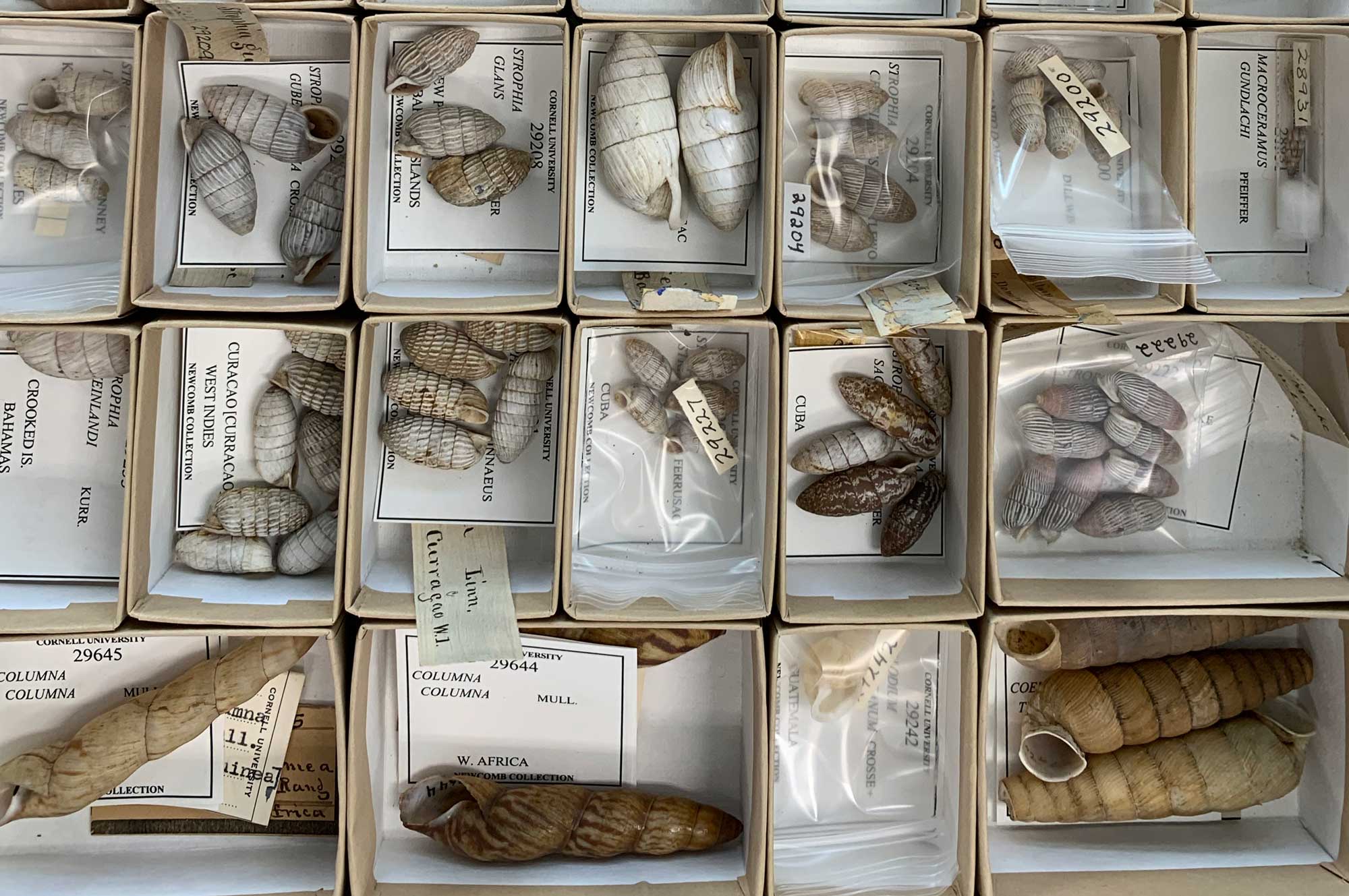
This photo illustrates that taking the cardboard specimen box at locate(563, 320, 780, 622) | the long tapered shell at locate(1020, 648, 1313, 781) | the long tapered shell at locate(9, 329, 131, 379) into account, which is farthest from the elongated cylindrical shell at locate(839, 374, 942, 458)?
the long tapered shell at locate(9, 329, 131, 379)

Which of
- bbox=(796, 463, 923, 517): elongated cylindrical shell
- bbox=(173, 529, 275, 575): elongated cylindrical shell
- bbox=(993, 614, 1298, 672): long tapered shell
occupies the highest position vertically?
bbox=(796, 463, 923, 517): elongated cylindrical shell

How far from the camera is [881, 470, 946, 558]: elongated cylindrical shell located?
105cm

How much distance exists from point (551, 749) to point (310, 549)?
→ 1.27 feet

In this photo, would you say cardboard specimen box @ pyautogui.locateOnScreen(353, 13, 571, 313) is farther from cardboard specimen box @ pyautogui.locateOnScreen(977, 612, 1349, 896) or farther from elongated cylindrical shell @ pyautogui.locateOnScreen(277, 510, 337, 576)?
cardboard specimen box @ pyautogui.locateOnScreen(977, 612, 1349, 896)

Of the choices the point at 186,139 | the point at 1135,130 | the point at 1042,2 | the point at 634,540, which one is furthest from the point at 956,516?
the point at 186,139

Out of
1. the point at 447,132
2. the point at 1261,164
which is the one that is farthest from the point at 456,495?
the point at 1261,164

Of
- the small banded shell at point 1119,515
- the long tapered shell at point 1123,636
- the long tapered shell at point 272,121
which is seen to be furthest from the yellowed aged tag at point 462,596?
the small banded shell at point 1119,515

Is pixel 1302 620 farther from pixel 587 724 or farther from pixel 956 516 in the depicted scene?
pixel 587 724

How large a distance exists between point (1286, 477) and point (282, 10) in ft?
4.20

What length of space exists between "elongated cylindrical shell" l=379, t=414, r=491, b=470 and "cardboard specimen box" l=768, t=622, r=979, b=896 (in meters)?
0.45

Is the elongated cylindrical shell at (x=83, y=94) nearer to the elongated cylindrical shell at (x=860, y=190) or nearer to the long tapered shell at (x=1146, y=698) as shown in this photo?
the elongated cylindrical shell at (x=860, y=190)

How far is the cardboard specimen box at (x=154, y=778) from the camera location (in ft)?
3.48

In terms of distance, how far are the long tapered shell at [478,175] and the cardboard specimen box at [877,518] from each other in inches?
15.5

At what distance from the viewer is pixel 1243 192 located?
1.07 metres
